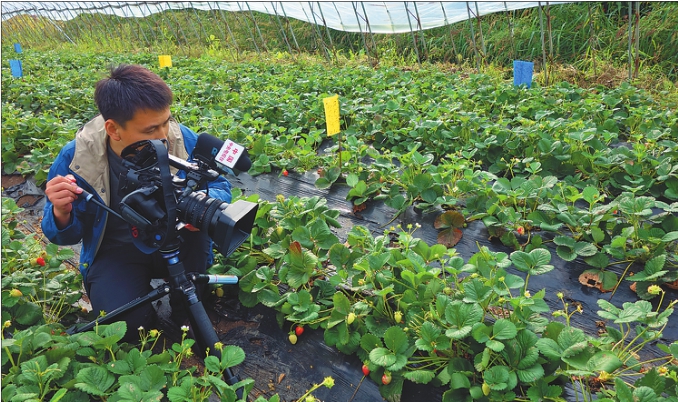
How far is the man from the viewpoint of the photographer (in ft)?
5.75

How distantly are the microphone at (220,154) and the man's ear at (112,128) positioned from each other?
0.36 m

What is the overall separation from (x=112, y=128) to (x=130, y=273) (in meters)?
0.59

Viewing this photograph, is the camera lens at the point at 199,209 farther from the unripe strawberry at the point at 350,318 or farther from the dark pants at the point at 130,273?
the unripe strawberry at the point at 350,318

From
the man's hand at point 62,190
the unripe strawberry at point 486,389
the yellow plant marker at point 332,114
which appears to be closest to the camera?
the unripe strawberry at point 486,389

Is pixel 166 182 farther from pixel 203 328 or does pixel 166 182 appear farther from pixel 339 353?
pixel 339 353

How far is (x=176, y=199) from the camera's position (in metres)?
1.62

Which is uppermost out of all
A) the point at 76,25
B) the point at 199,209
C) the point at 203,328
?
the point at 76,25

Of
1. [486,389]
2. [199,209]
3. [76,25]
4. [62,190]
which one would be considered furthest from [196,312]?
[76,25]

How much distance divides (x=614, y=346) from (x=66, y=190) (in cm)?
189

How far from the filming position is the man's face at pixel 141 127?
1.77 m

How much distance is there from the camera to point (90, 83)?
22.2 feet

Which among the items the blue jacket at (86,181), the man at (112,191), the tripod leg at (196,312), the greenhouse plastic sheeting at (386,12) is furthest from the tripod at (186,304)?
Answer: the greenhouse plastic sheeting at (386,12)

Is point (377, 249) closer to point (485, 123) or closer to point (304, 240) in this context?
point (304, 240)

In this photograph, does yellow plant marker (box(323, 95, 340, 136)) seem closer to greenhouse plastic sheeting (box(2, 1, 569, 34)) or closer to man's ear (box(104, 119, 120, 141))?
man's ear (box(104, 119, 120, 141))
